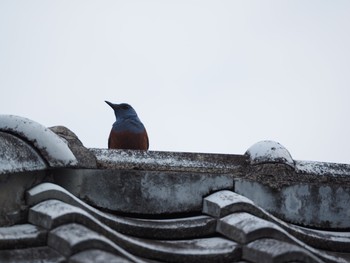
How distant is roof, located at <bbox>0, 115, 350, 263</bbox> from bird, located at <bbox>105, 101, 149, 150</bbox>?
1.14 m

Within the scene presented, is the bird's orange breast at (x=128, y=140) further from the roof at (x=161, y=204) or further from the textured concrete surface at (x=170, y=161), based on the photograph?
the textured concrete surface at (x=170, y=161)

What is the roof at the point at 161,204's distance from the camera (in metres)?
2.24

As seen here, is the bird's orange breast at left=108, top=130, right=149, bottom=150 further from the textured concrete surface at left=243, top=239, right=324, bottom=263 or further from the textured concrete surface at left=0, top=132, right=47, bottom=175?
the textured concrete surface at left=243, top=239, right=324, bottom=263

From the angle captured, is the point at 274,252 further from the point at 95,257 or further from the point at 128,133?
the point at 128,133

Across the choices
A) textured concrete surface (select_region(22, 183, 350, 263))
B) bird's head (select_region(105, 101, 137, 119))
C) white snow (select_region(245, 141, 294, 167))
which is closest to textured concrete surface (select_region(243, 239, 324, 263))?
textured concrete surface (select_region(22, 183, 350, 263))

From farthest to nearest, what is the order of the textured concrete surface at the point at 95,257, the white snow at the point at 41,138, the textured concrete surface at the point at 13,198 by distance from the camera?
the white snow at the point at 41,138, the textured concrete surface at the point at 13,198, the textured concrete surface at the point at 95,257

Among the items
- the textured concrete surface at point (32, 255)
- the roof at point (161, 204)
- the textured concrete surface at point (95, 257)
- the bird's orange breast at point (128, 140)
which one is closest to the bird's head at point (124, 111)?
the bird's orange breast at point (128, 140)

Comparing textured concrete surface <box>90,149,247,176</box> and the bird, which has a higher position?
the bird

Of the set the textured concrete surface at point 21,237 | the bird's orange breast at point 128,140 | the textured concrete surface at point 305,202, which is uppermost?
the bird's orange breast at point 128,140

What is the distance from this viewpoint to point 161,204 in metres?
2.91

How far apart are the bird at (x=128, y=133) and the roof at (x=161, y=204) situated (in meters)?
1.14

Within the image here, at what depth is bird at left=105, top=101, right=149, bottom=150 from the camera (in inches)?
180

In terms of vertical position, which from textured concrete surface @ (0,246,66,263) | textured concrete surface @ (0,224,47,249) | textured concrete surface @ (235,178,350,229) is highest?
textured concrete surface @ (235,178,350,229)

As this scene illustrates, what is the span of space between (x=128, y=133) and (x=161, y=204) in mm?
1783
